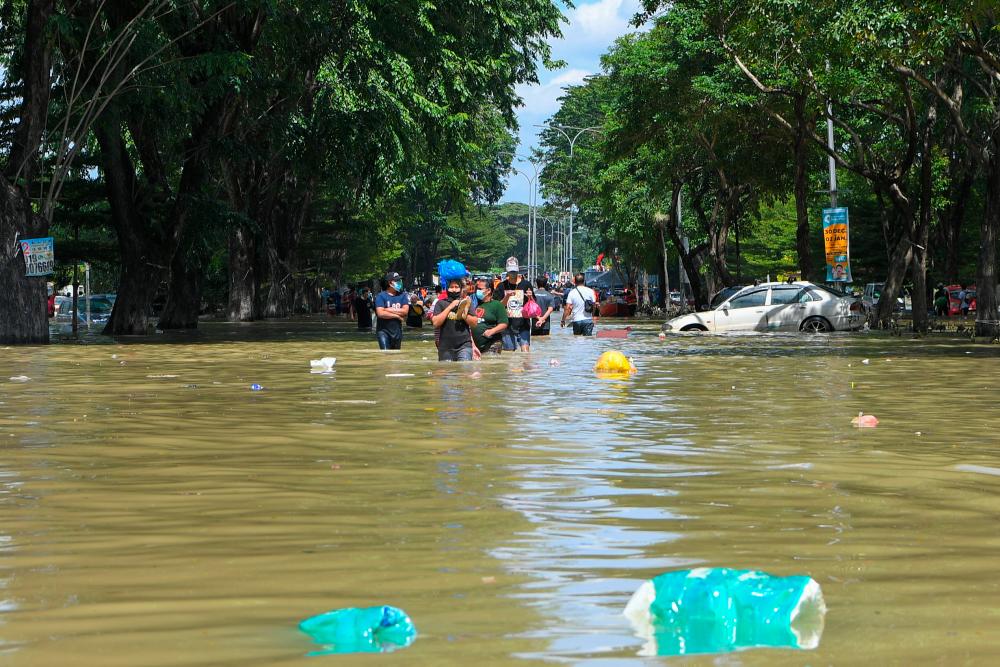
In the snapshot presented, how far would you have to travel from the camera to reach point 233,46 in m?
33.4

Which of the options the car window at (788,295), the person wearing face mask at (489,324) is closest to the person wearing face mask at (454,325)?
the person wearing face mask at (489,324)

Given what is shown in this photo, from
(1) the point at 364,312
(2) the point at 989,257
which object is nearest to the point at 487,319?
(2) the point at 989,257

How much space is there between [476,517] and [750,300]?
32.2m

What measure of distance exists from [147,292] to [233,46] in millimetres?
7149

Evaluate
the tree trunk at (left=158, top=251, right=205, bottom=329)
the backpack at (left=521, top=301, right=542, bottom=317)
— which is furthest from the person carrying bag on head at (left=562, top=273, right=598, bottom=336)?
the tree trunk at (left=158, top=251, right=205, bottom=329)

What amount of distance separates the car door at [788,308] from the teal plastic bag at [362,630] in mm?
33994

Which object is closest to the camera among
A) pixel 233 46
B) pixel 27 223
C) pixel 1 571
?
pixel 1 571

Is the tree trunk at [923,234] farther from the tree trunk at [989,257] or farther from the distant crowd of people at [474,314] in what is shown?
the distant crowd of people at [474,314]

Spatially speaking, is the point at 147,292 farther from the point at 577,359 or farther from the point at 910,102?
the point at 910,102

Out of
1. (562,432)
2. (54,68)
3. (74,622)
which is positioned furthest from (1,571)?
(54,68)

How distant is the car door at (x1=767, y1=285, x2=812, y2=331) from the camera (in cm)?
3769

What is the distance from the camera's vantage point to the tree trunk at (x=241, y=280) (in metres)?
49.7

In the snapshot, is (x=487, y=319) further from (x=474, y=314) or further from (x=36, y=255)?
(x=36, y=255)

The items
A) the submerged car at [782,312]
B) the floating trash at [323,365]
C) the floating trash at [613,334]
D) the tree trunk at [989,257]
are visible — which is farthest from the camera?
the submerged car at [782,312]
